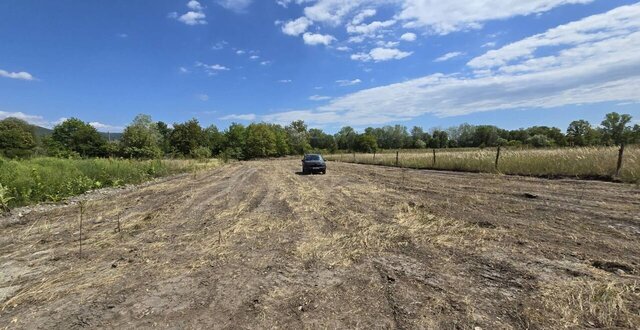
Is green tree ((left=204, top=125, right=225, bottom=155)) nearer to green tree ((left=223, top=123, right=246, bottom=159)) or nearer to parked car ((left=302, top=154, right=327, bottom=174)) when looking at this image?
green tree ((left=223, top=123, right=246, bottom=159))

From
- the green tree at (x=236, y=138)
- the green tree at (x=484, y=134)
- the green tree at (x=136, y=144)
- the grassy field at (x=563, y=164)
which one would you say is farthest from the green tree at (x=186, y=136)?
the green tree at (x=484, y=134)

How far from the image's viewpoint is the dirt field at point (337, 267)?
374 cm

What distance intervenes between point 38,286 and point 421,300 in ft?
16.8

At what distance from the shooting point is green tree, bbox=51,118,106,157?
198 feet

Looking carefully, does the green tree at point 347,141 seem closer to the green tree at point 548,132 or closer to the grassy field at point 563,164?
the green tree at point 548,132

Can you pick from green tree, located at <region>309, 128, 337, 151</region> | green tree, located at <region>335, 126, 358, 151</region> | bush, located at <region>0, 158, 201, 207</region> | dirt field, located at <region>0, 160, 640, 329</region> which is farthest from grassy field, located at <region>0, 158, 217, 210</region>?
green tree, located at <region>309, 128, 337, 151</region>

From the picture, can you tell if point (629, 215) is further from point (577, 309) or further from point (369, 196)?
point (369, 196)

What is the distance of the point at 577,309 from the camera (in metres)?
3.62

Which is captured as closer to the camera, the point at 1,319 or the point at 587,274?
the point at 1,319

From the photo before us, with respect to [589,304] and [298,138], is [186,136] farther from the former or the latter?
[589,304]

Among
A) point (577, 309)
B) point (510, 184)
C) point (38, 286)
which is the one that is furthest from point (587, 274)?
point (510, 184)

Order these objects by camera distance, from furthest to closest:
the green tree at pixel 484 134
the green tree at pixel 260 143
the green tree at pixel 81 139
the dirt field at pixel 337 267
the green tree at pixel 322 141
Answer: the green tree at pixel 322 141 → the green tree at pixel 484 134 → the green tree at pixel 260 143 → the green tree at pixel 81 139 → the dirt field at pixel 337 267

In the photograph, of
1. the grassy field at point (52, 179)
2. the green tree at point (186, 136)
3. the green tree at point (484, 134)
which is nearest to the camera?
→ the grassy field at point (52, 179)

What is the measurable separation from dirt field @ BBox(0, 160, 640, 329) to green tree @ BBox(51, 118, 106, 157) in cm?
5433
